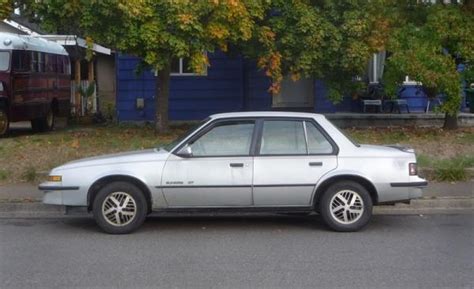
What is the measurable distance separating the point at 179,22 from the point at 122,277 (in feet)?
24.3

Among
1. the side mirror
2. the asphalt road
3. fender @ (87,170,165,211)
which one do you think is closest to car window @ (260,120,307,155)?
the side mirror

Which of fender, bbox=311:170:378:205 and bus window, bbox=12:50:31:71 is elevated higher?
bus window, bbox=12:50:31:71

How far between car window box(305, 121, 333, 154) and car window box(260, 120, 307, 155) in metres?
0.07

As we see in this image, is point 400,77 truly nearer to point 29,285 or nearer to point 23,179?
point 23,179

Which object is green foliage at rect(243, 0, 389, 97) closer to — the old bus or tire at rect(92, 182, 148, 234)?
the old bus

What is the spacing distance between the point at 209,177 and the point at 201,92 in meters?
12.4

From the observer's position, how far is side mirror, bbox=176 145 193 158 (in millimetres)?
8727

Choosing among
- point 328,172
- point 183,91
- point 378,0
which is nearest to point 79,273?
point 328,172

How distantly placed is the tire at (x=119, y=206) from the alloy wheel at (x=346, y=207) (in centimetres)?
226

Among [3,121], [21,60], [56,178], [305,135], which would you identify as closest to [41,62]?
[21,60]

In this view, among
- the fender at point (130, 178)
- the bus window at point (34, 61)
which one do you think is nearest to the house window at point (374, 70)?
the bus window at point (34, 61)

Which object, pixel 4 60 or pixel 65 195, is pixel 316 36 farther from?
pixel 65 195

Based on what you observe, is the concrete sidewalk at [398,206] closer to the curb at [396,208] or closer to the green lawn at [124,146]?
the curb at [396,208]

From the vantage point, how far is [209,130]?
892 cm
